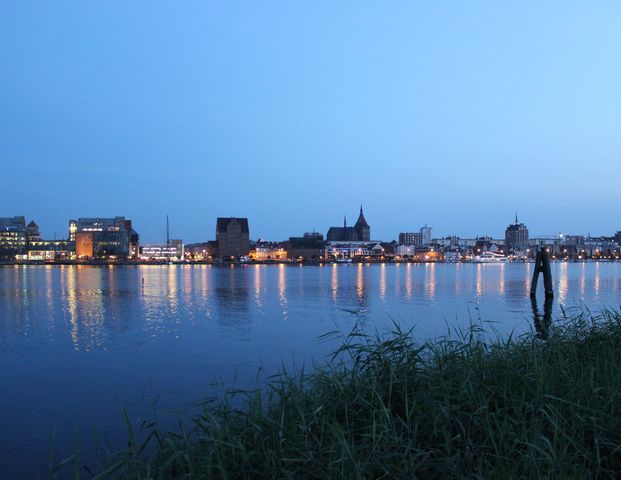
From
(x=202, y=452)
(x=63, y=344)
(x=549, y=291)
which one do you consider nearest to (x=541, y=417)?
(x=202, y=452)

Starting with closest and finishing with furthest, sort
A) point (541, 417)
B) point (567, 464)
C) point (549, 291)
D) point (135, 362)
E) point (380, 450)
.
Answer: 1. point (567, 464)
2. point (380, 450)
3. point (541, 417)
4. point (135, 362)
5. point (549, 291)

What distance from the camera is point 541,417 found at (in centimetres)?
588

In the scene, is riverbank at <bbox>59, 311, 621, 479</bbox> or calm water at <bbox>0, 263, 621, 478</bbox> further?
calm water at <bbox>0, 263, 621, 478</bbox>

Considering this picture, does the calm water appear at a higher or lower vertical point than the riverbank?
lower

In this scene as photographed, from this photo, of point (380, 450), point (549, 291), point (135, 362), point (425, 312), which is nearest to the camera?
point (380, 450)

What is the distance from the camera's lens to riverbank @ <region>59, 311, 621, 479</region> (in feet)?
16.6

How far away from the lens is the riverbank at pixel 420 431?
5074 millimetres

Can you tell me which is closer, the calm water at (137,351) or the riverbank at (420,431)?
the riverbank at (420,431)

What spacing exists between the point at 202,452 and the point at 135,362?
31.7 feet

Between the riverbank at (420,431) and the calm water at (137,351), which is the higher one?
the riverbank at (420,431)

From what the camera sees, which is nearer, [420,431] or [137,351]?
[420,431]

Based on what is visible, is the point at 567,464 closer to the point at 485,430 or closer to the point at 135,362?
the point at 485,430

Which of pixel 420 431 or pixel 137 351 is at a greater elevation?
pixel 420 431

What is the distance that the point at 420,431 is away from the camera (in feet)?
19.4
